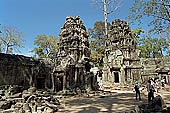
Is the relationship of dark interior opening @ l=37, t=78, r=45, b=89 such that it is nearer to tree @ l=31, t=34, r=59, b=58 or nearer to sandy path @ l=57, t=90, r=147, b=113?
sandy path @ l=57, t=90, r=147, b=113

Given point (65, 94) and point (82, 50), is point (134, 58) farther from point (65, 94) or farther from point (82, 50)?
point (65, 94)

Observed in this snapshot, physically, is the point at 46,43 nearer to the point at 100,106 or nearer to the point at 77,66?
the point at 77,66

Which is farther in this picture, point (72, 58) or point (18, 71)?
point (72, 58)

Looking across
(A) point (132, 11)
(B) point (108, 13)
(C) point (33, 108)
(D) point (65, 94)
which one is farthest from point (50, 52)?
(C) point (33, 108)

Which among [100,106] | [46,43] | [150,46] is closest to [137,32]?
[150,46]

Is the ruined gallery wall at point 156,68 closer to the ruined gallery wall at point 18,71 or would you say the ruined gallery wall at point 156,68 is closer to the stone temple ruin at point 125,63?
the stone temple ruin at point 125,63

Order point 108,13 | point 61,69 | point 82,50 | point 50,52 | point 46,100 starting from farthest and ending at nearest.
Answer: point 50,52, point 108,13, point 82,50, point 61,69, point 46,100

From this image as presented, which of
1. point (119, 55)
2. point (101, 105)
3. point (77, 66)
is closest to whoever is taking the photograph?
point (101, 105)

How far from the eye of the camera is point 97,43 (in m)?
35.2

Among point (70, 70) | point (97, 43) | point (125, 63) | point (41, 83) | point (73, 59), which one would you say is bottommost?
point (41, 83)

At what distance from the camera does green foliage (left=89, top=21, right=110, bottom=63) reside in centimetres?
3197

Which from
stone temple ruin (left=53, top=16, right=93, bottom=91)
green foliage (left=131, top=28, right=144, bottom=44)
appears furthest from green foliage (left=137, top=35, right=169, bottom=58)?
stone temple ruin (left=53, top=16, right=93, bottom=91)

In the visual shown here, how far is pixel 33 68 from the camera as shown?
15.8 m

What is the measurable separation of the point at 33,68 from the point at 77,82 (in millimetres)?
5103
